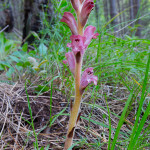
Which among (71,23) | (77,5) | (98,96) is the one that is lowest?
(98,96)

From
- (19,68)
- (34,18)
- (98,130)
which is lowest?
(98,130)

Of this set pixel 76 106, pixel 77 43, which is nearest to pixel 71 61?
pixel 77 43

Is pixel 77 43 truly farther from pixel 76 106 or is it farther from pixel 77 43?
pixel 76 106

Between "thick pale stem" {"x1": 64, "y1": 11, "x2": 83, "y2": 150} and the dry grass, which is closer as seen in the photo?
"thick pale stem" {"x1": 64, "y1": 11, "x2": 83, "y2": 150}

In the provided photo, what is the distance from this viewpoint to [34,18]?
3.77 meters

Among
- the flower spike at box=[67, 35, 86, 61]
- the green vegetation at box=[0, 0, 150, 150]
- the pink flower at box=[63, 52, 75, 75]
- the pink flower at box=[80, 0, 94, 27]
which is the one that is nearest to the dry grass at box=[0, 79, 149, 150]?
the green vegetation at box=[0, 0, 150, 150]

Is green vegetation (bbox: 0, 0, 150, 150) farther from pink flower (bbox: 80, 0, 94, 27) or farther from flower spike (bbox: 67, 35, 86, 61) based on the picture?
pink flower (bbox: 80, 0, 94, 27)

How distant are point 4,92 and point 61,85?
0.64 m

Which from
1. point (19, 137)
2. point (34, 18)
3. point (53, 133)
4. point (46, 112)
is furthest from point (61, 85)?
point (34, 18)

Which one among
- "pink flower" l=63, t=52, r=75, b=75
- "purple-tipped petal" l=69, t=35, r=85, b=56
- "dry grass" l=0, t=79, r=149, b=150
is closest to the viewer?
"purple-tipped petal" l=69, t=35, r=85, b=56

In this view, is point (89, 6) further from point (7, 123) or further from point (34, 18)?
point (34, 18)

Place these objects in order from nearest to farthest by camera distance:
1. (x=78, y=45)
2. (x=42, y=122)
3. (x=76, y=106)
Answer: (x=78, y=45) < (x=76, y=106) < (x=42, y=122)

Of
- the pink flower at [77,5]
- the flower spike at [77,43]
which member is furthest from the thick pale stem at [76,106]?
the pink flower at [77,5]

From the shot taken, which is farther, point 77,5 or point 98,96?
point 98,96
